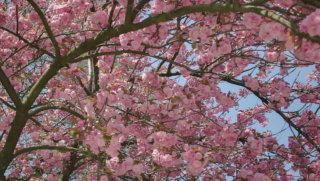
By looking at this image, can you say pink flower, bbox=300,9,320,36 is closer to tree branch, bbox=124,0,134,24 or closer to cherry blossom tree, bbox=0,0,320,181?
cherry blossom tree, bbox=0,0,320,181

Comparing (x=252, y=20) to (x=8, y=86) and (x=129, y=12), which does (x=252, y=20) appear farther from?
(x=8, y=86)

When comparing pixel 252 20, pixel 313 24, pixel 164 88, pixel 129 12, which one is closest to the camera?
pixel 313 24

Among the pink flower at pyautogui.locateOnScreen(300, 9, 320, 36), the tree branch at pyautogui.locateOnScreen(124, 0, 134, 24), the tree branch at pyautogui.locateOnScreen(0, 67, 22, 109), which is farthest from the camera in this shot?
the tree branch at pyautogui.locateOnScreen(0, 67, 22, 109)

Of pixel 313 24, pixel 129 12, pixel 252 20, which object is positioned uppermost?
pixel 129 12

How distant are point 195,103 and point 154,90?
774 mm

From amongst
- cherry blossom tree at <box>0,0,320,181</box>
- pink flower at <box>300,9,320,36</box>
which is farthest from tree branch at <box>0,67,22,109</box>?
pink flower at <box>300,9,320,36</box>

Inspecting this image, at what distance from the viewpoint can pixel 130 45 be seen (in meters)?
4.08

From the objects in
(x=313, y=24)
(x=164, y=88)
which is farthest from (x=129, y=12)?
(x=313, y=24)

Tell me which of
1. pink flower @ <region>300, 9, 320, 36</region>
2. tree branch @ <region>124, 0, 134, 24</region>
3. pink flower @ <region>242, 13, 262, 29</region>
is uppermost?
tree branch @ <region>124, 0, 134, 24</region>

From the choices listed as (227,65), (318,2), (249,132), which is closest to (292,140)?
(249,132)

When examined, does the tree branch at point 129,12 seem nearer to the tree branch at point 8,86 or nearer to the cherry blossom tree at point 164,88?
the cherry blossom tree at point 164,88

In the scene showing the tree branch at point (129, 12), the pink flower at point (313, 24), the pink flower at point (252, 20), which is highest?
the tree branch at point (129, 12)

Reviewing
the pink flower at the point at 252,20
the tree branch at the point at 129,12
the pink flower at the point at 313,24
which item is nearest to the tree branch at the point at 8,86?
the tree branch at the point at 129,12

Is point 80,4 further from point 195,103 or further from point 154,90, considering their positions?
point 195,103
